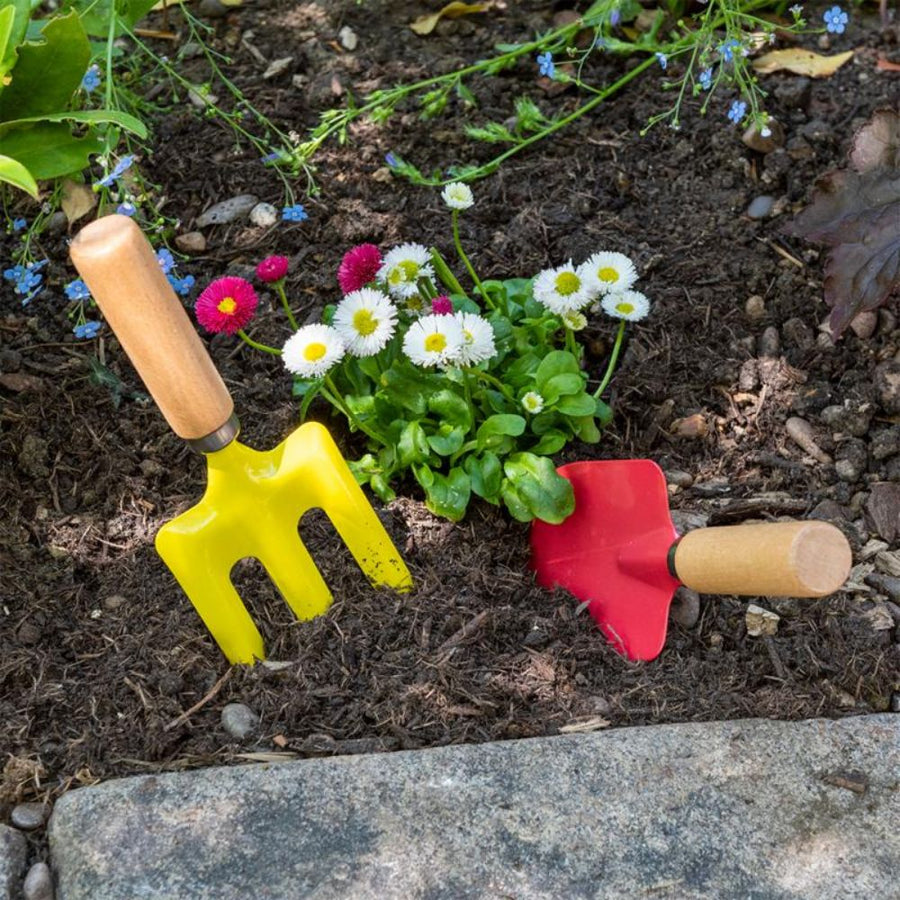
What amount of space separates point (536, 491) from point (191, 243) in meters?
0.93

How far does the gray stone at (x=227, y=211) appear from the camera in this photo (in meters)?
2.51

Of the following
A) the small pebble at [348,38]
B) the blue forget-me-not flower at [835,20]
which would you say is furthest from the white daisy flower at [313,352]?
the blue forget-me-not flower at [835,20]

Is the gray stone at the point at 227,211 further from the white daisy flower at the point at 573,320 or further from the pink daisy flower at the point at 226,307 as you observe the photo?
the white daisy flower at the point at 573,320

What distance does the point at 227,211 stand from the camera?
2.51 meters

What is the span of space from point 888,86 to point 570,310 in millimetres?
1076

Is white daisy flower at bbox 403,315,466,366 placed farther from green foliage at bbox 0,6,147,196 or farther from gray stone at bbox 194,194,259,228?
gray stone at bbox 194,194,259,228

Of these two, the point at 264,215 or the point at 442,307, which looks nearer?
the point at 442,307

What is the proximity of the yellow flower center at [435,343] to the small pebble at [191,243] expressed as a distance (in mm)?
745

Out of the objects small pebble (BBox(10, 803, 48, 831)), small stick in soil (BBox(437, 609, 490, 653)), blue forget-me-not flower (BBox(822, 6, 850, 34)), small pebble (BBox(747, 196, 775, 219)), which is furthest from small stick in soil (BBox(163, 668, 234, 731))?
blue forget-me-not flower (BBox(822, 6, 850, 34))

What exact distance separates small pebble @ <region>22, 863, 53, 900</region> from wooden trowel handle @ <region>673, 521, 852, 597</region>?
93cm

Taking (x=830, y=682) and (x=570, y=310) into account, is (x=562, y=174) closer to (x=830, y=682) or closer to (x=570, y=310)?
(x=570, y=310)

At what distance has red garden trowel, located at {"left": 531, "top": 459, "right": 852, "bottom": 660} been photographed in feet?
5.30

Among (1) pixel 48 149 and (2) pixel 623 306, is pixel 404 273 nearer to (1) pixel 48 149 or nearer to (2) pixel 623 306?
(2) pixel 623 306

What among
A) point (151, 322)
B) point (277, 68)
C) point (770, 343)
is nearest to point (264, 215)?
point (277, 68)
